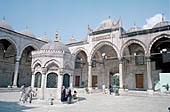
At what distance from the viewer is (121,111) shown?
6016 millimetres

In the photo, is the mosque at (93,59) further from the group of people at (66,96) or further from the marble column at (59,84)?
the group of people at (66,96)

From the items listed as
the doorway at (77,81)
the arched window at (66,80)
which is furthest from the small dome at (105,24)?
the arched window at (66,80)

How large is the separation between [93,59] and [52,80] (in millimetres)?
10615

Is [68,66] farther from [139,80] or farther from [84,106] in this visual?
[139,80]

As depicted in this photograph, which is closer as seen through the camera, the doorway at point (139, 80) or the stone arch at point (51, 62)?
the stone arch at point (51, 62)

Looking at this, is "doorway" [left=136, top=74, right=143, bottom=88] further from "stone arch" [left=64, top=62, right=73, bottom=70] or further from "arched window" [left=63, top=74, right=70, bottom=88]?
"arched window" [left=63, top=74, right=70, bottom=88]

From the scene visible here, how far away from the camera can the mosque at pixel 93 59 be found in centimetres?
855

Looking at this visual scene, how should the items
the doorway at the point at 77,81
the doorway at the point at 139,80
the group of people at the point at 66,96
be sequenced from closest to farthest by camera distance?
the group of people at the point at 66,96
the doorway at the point at 139,80
the doorway at the point at 77,81

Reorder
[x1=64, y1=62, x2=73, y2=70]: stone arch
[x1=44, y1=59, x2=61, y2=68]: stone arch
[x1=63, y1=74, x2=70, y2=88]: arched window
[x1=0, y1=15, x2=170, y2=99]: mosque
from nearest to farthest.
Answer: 1. [x1=44, y1=59, x2=61, y2=68]: stone arch
2. [x1=0, y1=15, x2=170, y2=99]: mosque
3. [x1=63, y1=74, x2=70, y2=88]: arched window
4. [x1=64, y1=62, x2=73, y2=70]: stone arch

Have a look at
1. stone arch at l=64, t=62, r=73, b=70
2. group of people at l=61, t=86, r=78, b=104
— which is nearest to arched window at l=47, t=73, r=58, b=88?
group of people at l=61, t=86, r=78, b=104

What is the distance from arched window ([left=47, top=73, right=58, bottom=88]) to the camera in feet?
27.4

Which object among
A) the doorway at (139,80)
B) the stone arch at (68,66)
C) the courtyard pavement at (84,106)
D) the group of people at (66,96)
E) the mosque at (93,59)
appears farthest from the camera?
the doorway at (139,80)

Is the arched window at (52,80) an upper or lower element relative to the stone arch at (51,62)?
lower

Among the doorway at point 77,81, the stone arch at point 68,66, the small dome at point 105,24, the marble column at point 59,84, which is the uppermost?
the small dome at point 105,24
